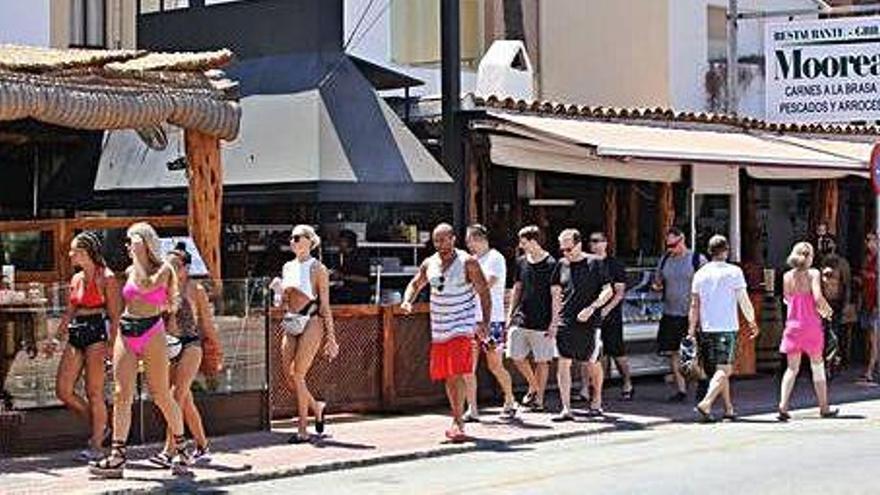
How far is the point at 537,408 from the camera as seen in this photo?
15750 mm

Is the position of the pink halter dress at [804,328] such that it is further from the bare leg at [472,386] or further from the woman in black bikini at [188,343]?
the woman in black bikini at [188,343]

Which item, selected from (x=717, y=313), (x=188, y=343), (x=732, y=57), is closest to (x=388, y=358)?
(x=717, y=313)

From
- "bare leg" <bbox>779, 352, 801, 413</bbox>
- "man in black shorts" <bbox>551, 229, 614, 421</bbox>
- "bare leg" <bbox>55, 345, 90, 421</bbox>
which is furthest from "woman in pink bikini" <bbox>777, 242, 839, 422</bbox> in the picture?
"bare leg" <bbox>55, 345, 90, 421</bbox>

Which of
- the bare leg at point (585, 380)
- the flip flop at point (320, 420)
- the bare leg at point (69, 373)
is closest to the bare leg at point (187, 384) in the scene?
the bare leg at point (69, 373)

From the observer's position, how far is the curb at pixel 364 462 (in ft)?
37.2

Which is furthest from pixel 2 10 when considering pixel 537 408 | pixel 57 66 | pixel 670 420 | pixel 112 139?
pixel 670 420

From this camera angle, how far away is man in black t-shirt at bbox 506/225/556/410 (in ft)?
50.4

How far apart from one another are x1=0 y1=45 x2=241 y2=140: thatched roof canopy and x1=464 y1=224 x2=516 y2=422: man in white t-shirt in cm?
263

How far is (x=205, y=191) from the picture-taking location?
14.3m

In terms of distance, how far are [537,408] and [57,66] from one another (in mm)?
5964

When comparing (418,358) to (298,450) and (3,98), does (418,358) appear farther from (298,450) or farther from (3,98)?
(3,98)

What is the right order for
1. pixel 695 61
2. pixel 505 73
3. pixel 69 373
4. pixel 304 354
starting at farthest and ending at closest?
1. pixel 695 61
2. pixel 505 73
3. pixel 304 354
4. pixel 69 373

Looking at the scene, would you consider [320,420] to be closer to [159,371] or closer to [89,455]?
[89,455]

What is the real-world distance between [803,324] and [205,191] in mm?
6018
